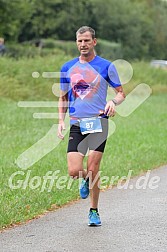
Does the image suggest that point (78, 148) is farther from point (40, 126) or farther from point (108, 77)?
point (40, 126)

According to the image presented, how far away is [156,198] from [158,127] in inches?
448

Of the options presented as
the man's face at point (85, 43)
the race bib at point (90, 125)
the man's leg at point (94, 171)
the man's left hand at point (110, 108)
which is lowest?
the man's leg at point (94, 171)

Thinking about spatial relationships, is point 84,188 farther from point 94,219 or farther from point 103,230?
point 103,230

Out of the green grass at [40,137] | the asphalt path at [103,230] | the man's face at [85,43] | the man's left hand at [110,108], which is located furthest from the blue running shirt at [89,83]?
the green grass at [40,137]

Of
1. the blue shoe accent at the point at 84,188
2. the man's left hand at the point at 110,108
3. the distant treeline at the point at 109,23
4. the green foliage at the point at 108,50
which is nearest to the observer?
the man's left hand at the point at 110,108

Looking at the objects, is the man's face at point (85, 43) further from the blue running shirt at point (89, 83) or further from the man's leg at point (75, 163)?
the man's leg at point (75, 163)

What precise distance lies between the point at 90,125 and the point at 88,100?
27 cm

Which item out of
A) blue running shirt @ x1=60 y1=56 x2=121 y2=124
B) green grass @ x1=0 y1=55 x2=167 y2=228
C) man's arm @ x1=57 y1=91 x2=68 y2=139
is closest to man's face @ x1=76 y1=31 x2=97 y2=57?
blue running shirt @ x1=60 y1=56 x2=121 y2=124

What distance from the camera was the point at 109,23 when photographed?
7056cm

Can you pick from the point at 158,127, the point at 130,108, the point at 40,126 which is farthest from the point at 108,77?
the point at 130,108

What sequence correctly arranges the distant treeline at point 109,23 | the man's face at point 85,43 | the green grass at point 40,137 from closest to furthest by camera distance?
1. the man's face at point 85,43
2. the green grass at point 40,137
3. the distant treeline at point 109,23

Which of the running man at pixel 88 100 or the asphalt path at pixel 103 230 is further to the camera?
the running man at pixel 88 100

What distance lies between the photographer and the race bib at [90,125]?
26.3 ft

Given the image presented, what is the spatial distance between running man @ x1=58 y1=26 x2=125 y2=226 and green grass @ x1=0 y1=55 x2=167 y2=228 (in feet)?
3.50
